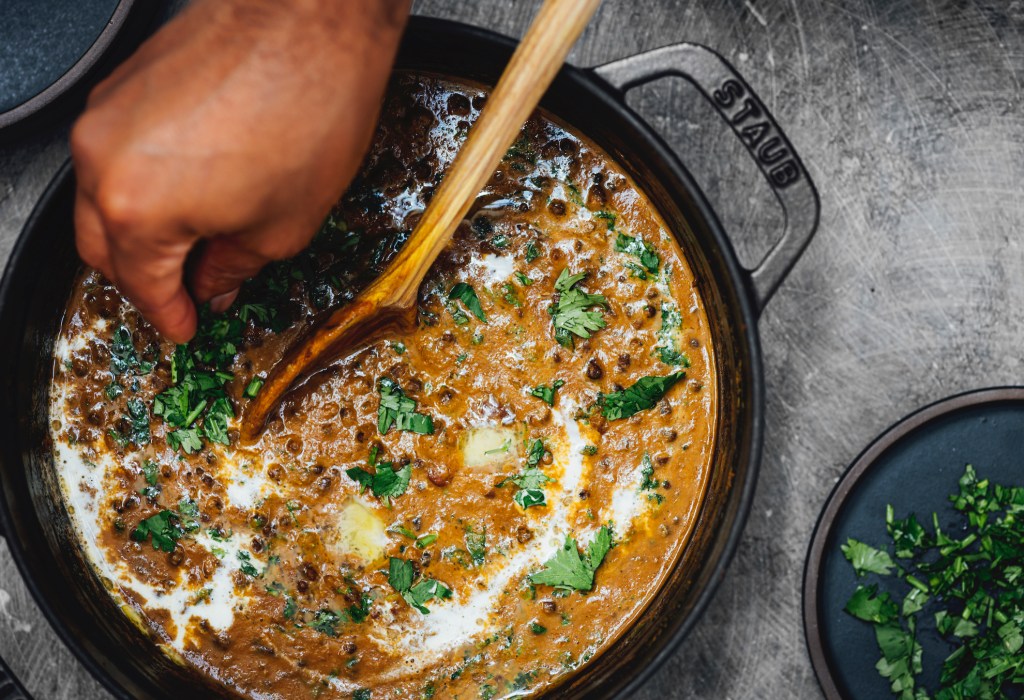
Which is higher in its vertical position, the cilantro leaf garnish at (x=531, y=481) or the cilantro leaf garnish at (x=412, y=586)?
the cilantro leaf garnish at (x=531, y=481)

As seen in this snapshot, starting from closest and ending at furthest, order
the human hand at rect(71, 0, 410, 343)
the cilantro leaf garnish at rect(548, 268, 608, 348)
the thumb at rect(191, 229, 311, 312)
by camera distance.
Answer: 1. the human hand at rect(71, 0, 410, 343)
2. the thumb at rect(191, 229, 311, 312)
3. the cilantro leaf garnish at rect(548, 268, 608, 348)

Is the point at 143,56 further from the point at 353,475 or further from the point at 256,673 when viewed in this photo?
the point at 256,673

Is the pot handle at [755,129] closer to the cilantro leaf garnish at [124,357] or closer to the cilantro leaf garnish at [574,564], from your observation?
the cilantro leaf garnish at [574,564]

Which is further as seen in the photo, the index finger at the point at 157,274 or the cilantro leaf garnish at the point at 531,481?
the cilantro leaf garnish at the point at 531,481

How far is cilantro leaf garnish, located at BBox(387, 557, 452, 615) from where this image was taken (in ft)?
7.34

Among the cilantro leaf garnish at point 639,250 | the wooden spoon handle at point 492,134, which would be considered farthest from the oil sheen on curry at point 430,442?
the wooden spoon handle at point 492,134

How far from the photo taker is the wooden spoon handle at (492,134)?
5.81 ft

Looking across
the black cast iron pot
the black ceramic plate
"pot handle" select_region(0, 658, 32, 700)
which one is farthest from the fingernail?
the black ceramic plate

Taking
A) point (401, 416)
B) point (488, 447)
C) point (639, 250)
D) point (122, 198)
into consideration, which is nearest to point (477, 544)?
point (488, 447)

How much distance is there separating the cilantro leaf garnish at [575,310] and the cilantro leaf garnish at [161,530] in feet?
3.99

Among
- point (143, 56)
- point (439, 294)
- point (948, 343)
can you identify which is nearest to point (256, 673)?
point (439, 294)

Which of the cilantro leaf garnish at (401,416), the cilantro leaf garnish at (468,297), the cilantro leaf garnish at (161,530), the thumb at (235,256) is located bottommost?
the cilantro leaf garnish at (161,530)

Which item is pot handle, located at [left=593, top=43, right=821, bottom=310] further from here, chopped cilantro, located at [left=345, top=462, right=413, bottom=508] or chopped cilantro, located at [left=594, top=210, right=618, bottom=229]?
chopped cilantro, located at [left=345, top=462, right=413, bottom=508]

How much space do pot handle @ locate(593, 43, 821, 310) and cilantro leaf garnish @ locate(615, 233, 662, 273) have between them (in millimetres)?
308
